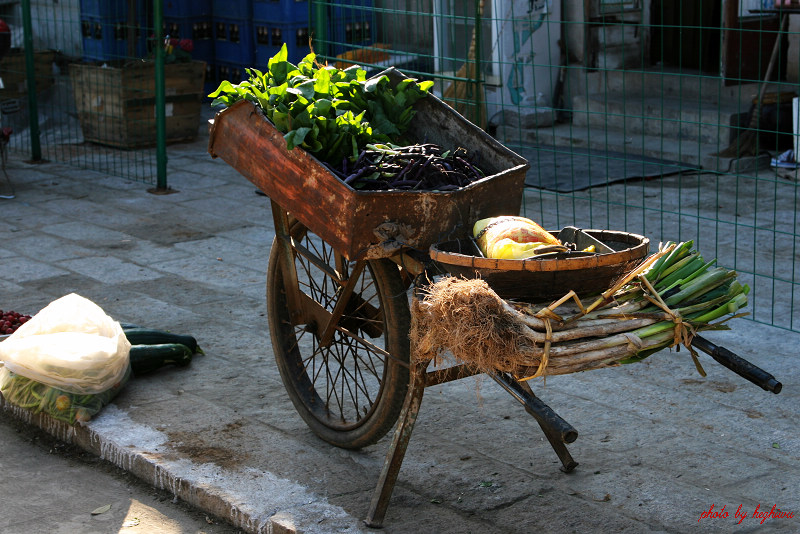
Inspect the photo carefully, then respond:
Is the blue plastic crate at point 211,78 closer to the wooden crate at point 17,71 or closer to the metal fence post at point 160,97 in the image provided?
the wooden crate at point 17,71

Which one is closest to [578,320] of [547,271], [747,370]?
[547,271]

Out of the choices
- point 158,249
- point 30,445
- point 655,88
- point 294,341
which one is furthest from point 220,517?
point 655,88

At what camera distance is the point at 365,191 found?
3.40 metres

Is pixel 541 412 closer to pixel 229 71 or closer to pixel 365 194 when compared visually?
pixel 365 194

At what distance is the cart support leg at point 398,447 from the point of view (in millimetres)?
3443

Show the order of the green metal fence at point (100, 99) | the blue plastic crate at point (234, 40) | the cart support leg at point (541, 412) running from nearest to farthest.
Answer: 1. the cart support leg at point (541, 412)
2. the green metal fence at point (100, 99)
3. the blue plastic crate at point (234, 40)

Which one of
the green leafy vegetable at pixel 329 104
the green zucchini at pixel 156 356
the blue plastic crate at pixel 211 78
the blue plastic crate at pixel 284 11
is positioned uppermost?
the blue plastic crate at pixel 284 11

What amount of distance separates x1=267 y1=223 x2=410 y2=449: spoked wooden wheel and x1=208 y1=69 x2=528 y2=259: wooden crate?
0.26m

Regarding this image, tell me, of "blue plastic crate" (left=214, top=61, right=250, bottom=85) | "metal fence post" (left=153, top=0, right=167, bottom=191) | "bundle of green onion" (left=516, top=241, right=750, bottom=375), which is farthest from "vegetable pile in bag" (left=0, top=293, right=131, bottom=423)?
"blue plastic crate" (left=214, top=61, right=250, bottom=85)

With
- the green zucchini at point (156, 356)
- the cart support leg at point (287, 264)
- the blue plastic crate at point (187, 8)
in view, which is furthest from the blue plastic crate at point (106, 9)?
the cart support leg at point (287, 264)

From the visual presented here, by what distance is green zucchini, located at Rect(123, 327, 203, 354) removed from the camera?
16.9 ft

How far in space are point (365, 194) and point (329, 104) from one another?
56 cm

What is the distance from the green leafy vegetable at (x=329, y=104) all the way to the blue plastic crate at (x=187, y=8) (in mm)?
10047

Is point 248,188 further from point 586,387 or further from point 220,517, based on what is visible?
point 220,517
